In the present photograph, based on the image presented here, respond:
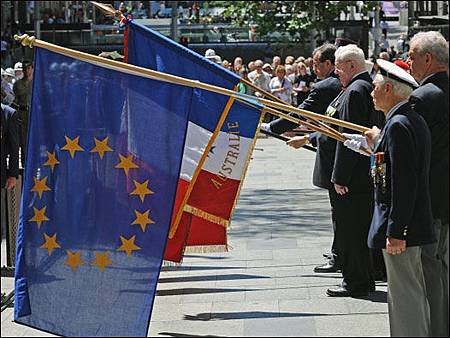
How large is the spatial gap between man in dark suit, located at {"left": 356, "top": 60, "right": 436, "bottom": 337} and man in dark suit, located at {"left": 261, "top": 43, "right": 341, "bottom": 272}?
246 cm

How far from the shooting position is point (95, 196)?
7.86m

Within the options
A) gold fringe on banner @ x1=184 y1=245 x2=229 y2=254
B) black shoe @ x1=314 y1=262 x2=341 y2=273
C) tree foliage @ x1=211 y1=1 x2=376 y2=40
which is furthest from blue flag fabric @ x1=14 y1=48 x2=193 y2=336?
tree foliage @ x1=211 y1=1 x2=376 y2=40

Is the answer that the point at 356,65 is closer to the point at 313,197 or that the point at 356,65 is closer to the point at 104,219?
the point at 104,219

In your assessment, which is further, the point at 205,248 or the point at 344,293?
the point at 205,248

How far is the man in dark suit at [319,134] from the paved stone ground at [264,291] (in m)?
0.69

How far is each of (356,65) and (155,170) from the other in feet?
7.63

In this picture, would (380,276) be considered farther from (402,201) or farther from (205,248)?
(402,201)

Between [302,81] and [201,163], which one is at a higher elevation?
[201,163]

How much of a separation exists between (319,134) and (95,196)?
99.6 inches

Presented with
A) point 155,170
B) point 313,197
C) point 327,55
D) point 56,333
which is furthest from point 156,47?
point 313,197

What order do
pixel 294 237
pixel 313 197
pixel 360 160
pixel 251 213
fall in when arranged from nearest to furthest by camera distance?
pixel 360 160, pixel 294 237, pixel 251 213, pixel 313 197

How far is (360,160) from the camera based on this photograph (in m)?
9.23

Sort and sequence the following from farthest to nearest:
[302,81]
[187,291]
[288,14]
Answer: [288,14]
[302,81]
[187,291]

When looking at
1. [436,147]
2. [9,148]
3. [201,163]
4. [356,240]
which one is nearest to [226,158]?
[201,163]
